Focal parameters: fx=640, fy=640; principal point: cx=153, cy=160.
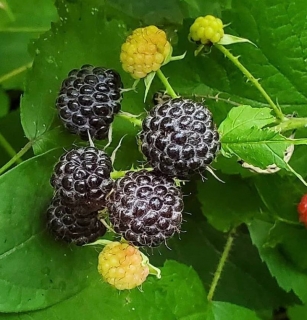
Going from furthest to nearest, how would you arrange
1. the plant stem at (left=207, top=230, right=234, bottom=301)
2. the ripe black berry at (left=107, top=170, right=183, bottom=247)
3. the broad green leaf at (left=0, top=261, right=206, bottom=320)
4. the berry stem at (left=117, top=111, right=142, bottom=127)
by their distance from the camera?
the plant stem at (left=207, top=230, right=234, bottom=301), the broad green leaf at (left=0, top=261, right=206, bottom=320), the berry stem at (left=117, top=111, right=142, bottom=127), the ripe black berry at (left=107, top=170, right=183, bottom=247)

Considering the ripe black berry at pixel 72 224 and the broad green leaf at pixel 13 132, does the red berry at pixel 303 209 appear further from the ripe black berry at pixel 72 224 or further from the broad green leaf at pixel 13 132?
the broad green leaf at pixel 13 132

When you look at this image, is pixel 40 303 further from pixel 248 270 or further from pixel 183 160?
pixel 248 270

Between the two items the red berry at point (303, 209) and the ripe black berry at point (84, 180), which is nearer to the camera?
the ripe black berry at point (84, 180)

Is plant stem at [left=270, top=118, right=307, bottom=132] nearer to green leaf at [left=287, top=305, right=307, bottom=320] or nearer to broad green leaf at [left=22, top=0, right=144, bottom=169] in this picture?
broad green leaf at [left=22, top=0, right=144, bottom=169]

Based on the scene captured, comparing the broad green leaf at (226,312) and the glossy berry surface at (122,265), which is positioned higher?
the glossy berry surface at (122,265)

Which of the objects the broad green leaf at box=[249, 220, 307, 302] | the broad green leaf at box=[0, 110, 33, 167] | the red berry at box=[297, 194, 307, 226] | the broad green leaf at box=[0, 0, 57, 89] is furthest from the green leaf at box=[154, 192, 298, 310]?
the broad green leaf at box=[0, 0, 57, 89]

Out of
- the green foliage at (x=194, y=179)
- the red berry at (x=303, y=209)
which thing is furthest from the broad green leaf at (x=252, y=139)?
the red berry at (x=303, y=209)

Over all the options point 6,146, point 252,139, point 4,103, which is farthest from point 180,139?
point 4,103
